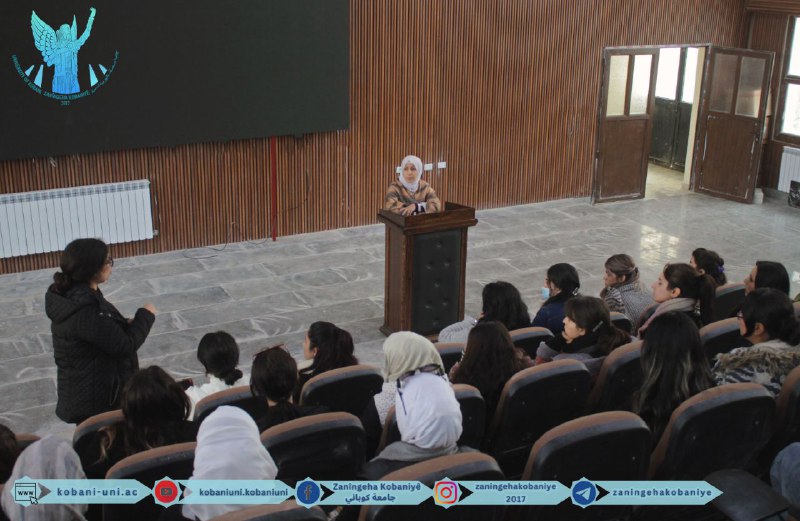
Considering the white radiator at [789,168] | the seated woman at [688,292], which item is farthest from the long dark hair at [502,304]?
the white radiator at [789,168]

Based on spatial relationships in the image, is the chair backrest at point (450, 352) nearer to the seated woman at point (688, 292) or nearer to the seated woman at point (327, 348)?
the seated woman at point (327, 348)

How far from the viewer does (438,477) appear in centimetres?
281

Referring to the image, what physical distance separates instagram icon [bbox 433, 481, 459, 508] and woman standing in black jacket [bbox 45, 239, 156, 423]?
2035 mm

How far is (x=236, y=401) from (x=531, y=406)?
1.27 m

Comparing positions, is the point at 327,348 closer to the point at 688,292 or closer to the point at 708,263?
the point at 688,292

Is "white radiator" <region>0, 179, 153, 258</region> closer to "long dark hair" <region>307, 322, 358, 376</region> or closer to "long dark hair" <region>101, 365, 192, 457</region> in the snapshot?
"long dark hair" <region>307, 322, 358, 376</region>

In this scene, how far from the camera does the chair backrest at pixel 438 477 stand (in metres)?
2.81

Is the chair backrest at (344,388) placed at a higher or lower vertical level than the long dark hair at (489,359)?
lower

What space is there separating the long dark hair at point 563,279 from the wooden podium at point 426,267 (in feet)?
4.75

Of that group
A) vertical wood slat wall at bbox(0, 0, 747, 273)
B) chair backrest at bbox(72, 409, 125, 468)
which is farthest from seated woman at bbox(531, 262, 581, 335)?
vertical wood slat wall at bbox(0, 0, 747, 273)

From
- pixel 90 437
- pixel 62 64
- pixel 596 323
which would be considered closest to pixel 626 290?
pixel 596 323

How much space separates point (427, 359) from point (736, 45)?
379 inches

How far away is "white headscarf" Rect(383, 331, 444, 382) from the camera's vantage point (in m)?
3.39

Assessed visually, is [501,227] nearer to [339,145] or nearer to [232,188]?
A: [339,145]
